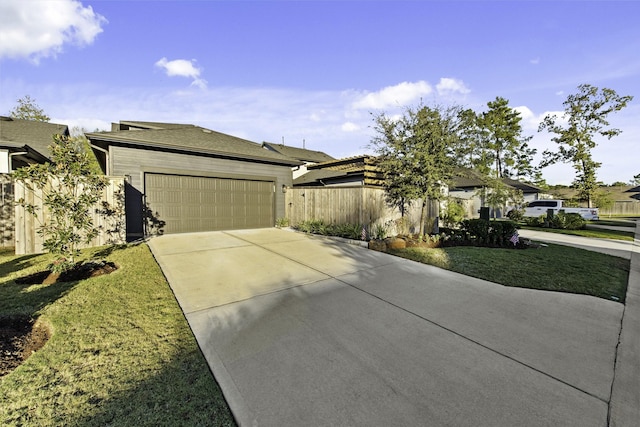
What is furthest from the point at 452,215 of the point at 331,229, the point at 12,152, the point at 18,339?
the point at 12,152

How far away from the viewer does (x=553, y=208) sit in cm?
1844

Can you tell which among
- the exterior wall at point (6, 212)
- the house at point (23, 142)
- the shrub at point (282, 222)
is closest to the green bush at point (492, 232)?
the shrub at point (282, 222)

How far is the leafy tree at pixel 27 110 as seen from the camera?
22.1 m

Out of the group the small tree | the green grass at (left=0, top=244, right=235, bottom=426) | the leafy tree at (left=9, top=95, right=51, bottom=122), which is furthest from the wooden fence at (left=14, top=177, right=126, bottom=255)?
the leafy tree at (left=9, top=95, right=51, bottom=122)

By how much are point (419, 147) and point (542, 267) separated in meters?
4.35

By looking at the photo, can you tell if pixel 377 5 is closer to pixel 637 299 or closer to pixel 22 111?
pixel 637 299

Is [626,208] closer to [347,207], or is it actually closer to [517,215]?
[517,215]

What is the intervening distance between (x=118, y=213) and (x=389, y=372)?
27.5 feet

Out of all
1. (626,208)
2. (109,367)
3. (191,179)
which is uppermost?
(191,179)

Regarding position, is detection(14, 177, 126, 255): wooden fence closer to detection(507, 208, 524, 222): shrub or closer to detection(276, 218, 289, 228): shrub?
detection(276, 218, 289, 228): shrub

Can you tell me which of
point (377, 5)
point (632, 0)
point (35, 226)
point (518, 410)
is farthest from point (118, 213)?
point (632, 0)

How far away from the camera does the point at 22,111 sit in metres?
22.2

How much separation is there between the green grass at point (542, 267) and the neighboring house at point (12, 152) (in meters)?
10.1

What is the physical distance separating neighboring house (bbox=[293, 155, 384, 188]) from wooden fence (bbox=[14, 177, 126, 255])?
8.24 metres
